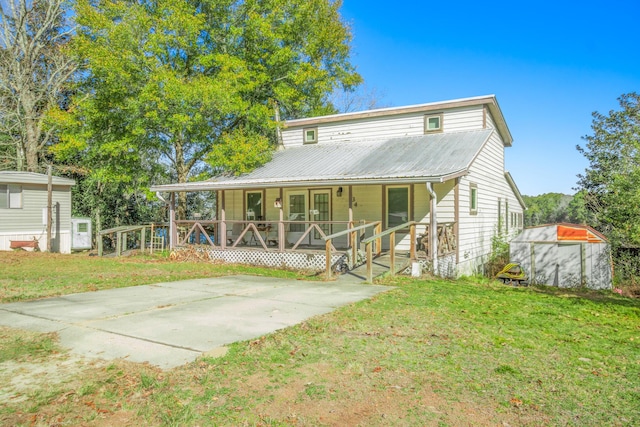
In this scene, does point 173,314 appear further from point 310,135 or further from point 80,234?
point 80,234

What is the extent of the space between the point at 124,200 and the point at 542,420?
Answer: 79.4 feet

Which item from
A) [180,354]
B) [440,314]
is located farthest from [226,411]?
[440,314]

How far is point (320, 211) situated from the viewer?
53.8 ft

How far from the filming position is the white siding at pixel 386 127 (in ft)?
52.3

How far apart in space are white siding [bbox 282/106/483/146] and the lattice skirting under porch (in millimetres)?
6359

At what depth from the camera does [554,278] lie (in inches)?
564

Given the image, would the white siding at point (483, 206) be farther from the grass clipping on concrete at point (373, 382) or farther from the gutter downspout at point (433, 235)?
the grass clipping on concrete at point (373, 382)

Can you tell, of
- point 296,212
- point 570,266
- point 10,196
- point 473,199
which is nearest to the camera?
point 570,266

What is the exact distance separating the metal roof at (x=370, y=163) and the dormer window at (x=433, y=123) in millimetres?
288

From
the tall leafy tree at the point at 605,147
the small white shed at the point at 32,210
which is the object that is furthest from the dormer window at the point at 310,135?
the tall leafy tree at the point at 605,147

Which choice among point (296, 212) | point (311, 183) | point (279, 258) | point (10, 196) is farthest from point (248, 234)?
point (10, 196)

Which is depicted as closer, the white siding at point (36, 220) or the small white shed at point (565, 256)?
the small white shed at point (565, 256)

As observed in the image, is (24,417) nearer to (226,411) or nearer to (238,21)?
(226,411)

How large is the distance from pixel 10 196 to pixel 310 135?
1295cm
